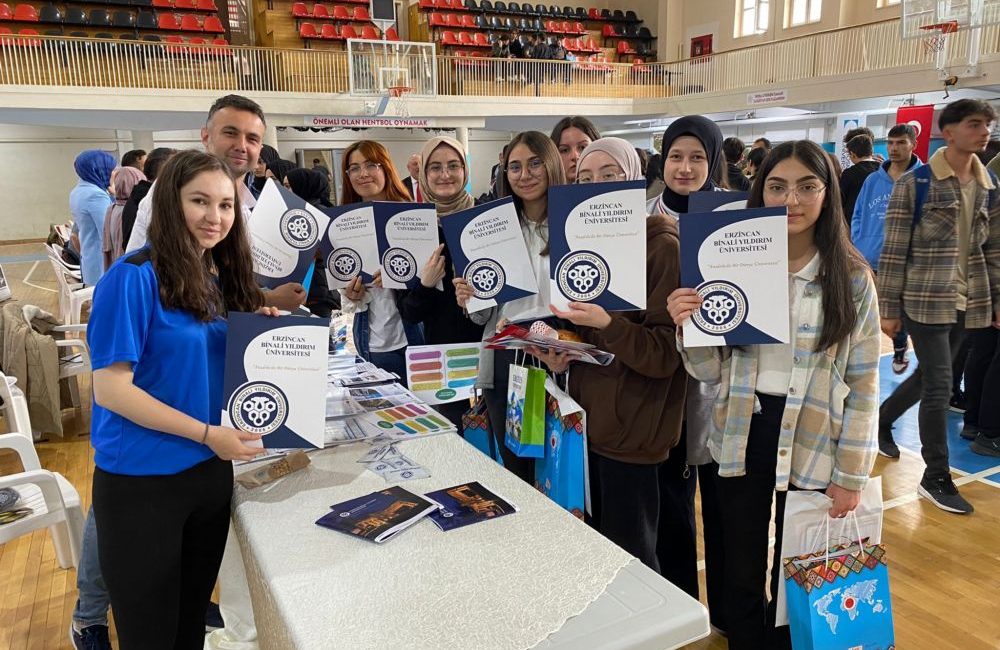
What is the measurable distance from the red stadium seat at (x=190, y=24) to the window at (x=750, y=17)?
12353mm

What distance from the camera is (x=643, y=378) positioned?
1896 millimetres

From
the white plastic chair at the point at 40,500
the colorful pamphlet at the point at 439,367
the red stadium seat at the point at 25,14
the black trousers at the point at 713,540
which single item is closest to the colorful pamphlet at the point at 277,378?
the colorful pamphlet at the point at 439,367

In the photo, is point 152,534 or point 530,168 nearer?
point 152,534

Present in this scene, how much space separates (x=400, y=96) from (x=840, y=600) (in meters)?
13.1

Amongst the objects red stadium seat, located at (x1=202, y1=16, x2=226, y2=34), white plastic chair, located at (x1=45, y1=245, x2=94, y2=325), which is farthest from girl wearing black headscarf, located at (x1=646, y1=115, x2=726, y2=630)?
red stadium seat, located at (x1=202, y1=16, x2=226, y2=34)

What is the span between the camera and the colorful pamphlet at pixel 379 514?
A: 1.38 m

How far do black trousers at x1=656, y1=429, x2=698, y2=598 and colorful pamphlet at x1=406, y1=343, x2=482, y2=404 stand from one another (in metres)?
0.73

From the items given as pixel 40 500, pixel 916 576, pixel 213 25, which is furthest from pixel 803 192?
pixel 213 25

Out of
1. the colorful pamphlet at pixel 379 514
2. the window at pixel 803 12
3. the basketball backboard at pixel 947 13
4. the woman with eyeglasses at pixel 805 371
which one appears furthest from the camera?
the window at pixel 803 12

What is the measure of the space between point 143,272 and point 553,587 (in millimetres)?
1044

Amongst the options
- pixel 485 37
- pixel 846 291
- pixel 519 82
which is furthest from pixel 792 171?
pixel 485 37

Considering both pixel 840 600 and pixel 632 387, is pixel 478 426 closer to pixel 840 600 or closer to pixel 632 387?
pixel 632 387

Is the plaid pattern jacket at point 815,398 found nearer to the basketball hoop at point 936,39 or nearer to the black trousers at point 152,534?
the black trousers at point 152,534

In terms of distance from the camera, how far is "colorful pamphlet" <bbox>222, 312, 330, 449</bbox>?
146cm
